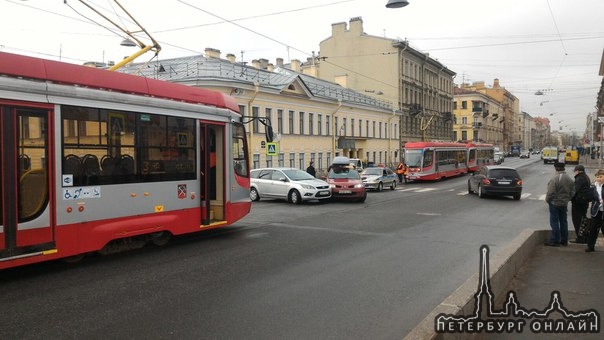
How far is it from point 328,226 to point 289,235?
1.84 metres

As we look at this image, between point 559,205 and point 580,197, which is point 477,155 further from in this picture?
point 559,205

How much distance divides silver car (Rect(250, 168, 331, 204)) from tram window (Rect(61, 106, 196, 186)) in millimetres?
9930

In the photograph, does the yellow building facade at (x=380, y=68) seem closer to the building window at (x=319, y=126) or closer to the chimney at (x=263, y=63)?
the chimney at (x=263, y=63)

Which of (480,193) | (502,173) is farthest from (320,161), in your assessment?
(502,173)

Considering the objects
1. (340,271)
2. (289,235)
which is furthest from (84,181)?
(289,235)

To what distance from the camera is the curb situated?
4150 millimetres

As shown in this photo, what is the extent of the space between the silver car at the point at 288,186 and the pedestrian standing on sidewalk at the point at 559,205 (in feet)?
A: 35.6

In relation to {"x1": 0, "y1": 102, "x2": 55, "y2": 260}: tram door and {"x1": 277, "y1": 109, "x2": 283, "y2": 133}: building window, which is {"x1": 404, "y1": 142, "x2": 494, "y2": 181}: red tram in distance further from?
{"x1": 0, "y1": 102, "x2": 55, "y2": 260}: tram door

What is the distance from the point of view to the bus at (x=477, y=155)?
47.8 m

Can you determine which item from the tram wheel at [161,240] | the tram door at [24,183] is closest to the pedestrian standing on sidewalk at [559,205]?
the tram wheel at [161,240]

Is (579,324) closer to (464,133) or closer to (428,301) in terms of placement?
(428,301)

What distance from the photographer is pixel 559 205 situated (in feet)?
31.0

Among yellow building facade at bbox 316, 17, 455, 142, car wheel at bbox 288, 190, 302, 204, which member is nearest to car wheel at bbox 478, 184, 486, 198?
car wheel at bbox 288, 190, 302, 204

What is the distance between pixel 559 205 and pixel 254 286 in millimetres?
6348
